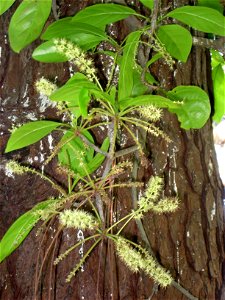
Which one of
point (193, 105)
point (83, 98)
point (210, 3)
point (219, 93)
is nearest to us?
point (83, 98)

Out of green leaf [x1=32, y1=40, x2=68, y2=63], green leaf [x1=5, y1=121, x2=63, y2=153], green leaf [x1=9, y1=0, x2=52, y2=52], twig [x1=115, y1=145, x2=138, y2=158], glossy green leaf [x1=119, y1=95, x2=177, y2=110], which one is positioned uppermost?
green leaf [x1=9, y1=0, x2=52, y2=52]

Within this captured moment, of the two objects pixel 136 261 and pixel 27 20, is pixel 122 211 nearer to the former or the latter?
pixel 136 261

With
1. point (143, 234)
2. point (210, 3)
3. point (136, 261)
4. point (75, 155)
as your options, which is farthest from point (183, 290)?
point (210, 3)

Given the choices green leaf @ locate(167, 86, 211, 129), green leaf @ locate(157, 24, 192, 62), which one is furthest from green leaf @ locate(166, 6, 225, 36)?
green leaf @ locate(167, 86, 211, 129)

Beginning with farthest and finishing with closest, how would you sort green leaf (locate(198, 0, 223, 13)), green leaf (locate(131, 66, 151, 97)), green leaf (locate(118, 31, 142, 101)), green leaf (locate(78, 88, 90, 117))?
green leaf (locate(198, 0, 223, 13)) < green leaf (locate(131, 66, 151, 97)) < green leaf (locate(118, 31, 142, 101)) < green leaf (locate(78, 88, 90, 117))

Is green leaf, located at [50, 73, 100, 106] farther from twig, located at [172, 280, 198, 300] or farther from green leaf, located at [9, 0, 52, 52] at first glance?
twig, located at [172, 280, 198, 300]

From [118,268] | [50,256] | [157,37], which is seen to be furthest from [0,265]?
[157,37]

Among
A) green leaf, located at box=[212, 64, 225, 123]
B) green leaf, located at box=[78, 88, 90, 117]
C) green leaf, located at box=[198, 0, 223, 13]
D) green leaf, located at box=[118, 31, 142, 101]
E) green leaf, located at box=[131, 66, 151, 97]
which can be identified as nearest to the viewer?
green leaf, located at box=[78, 88, 90, 117]

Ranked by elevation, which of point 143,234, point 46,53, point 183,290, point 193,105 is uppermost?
point 46,53

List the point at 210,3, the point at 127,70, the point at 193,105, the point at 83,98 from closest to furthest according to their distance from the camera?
the point at 83,98 → the point at 127,70 → the point at 193,105 → the point at 210,3
